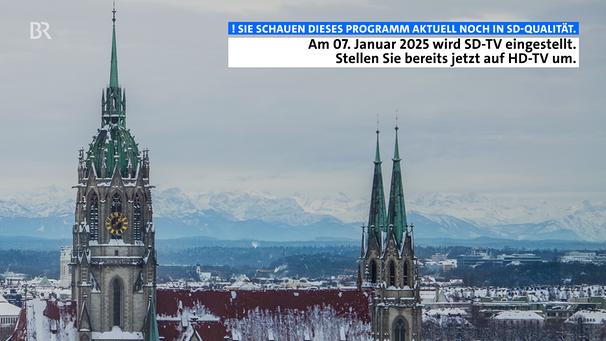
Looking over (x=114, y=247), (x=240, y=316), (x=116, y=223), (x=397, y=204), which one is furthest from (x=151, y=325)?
(x=397, y=204)

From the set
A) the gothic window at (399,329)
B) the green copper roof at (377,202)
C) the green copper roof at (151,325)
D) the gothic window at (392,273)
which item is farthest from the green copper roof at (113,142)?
the gothic window at (399,329)

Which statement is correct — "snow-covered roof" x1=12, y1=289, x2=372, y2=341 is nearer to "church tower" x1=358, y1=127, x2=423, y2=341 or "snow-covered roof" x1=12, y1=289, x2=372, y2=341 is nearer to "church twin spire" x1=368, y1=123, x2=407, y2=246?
"church tower" x1=358, y1=127, x2=423, y2=341

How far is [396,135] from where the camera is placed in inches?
5443

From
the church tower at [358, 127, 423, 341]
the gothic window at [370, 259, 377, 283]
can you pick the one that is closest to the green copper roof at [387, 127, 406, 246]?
the church tower at [358, 127, 423, 341]

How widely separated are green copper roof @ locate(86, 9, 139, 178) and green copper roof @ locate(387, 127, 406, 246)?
24.1 meters

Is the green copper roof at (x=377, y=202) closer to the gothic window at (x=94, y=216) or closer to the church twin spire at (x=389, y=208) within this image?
the church twin spire at (x=389, y=208)

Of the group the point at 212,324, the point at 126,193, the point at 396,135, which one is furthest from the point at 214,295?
the point at 396,135

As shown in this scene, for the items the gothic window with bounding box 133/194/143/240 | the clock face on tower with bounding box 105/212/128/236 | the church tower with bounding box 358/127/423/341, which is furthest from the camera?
the church tower with bounding box 358/127/423/341

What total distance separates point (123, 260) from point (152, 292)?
3.84 metres

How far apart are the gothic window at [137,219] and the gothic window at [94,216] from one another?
3.34 meters

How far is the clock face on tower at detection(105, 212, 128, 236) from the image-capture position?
12988cm

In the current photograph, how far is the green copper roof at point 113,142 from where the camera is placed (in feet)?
428

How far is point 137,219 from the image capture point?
130750 millimetres

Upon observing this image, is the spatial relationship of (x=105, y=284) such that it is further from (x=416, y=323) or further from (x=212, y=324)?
(x=416, y=323)
